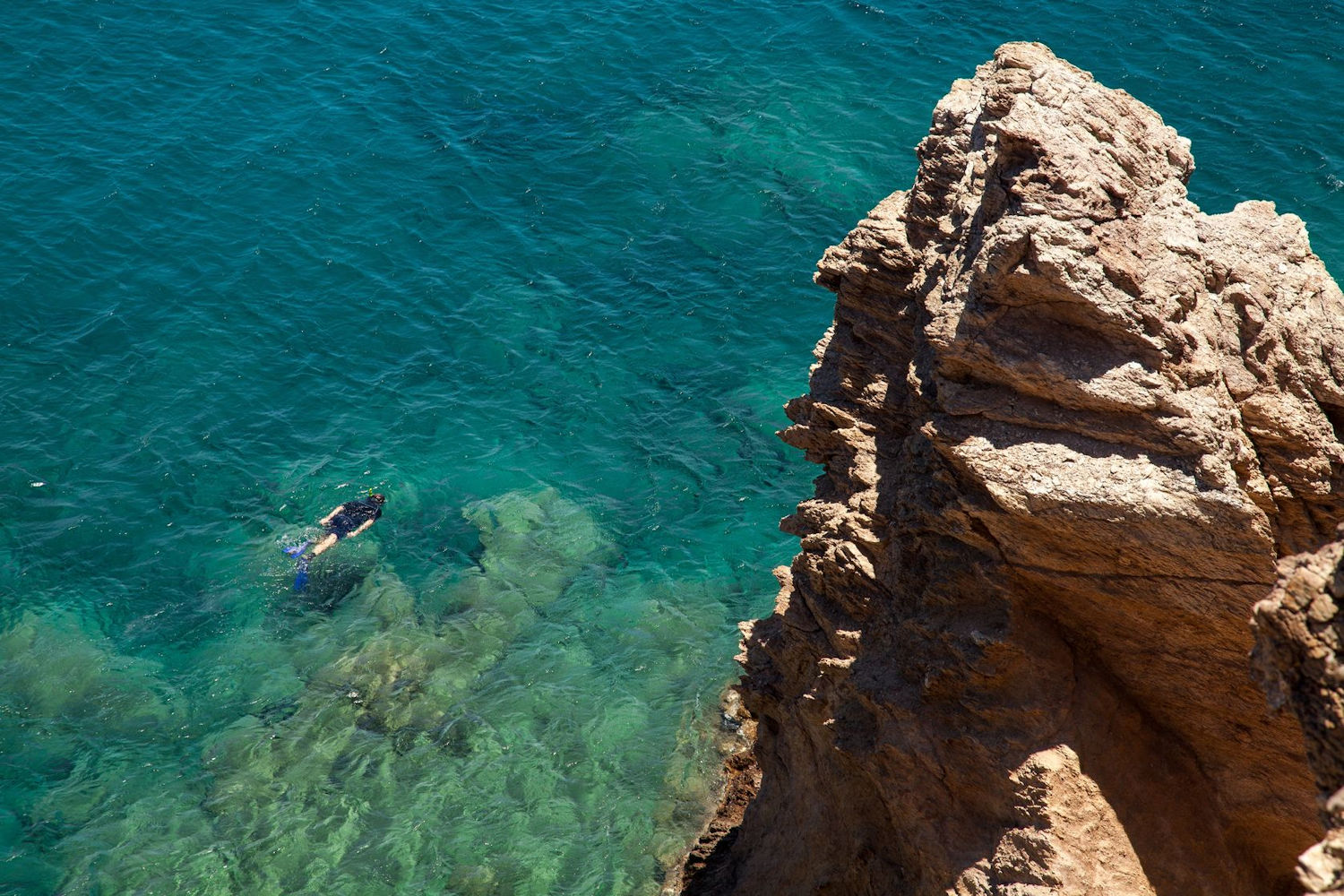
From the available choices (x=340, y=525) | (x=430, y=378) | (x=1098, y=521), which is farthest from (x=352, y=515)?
(x=1098, y=521)

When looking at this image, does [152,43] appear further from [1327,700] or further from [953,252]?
[1327,700]

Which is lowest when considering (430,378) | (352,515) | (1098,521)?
(352,515)

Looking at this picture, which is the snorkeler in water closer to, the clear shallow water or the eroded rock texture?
the clear shallow water

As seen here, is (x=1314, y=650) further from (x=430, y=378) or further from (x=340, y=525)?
(x=430, y=378)

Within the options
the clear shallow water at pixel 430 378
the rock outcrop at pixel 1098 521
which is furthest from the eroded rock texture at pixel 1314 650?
the clear shallow water at pixel 430 378

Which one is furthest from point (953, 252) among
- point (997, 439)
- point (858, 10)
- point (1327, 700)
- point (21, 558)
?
point (858, 10)

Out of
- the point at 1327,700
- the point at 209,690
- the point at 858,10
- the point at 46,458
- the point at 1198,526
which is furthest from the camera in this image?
the point at 858,10

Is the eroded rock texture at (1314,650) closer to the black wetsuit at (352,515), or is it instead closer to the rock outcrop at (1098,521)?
the rock outcrop at (1098,521)
